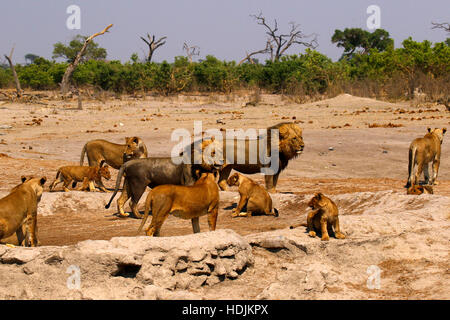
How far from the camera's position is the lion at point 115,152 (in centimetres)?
1209

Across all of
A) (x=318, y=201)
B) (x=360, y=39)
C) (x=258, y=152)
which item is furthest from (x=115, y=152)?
(x=360, y=39)

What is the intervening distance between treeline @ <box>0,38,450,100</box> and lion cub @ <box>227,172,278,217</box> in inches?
1003

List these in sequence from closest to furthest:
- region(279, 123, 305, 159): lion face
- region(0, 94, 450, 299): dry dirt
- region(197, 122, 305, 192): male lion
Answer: region(0, 94, 450, 299): dry dirt → region(197, 122, 305, 192): male lion → region(279, 123, 305, 159): lion face

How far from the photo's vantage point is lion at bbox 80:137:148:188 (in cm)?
1209

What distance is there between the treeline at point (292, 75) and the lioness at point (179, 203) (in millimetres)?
27803

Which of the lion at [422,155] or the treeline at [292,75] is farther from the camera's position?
the treeline at [292,75]

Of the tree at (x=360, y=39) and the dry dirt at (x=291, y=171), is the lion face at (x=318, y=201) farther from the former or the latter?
the tree at (x=360, y=39)

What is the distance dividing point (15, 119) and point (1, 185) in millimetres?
16384

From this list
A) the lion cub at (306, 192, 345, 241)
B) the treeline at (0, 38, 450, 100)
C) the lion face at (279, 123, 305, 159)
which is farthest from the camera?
the treeline at (0, 38, 450, 100)

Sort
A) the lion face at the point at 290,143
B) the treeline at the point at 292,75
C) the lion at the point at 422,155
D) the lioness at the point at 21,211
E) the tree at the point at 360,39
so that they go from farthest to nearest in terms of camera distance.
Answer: the tree at the point at 360,39 → the treeline at the point at 292,75 → the lion at the point at 422,155 → the lion face at the point at 290,143 → the lioness at the point at 21,211

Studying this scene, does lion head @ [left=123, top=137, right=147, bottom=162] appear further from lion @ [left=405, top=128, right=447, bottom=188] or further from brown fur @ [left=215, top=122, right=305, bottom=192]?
lion @ [left=405, top=128, right=447, bottom=188]

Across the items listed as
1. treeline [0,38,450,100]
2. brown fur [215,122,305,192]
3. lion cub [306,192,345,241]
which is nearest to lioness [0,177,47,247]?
lion cub [306,192,345,241]

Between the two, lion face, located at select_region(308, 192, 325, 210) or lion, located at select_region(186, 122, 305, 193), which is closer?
lion face, located at select_region(308, 192, 325, 210)

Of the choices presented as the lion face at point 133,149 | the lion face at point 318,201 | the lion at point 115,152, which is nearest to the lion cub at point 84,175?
the lion at point 115,152
